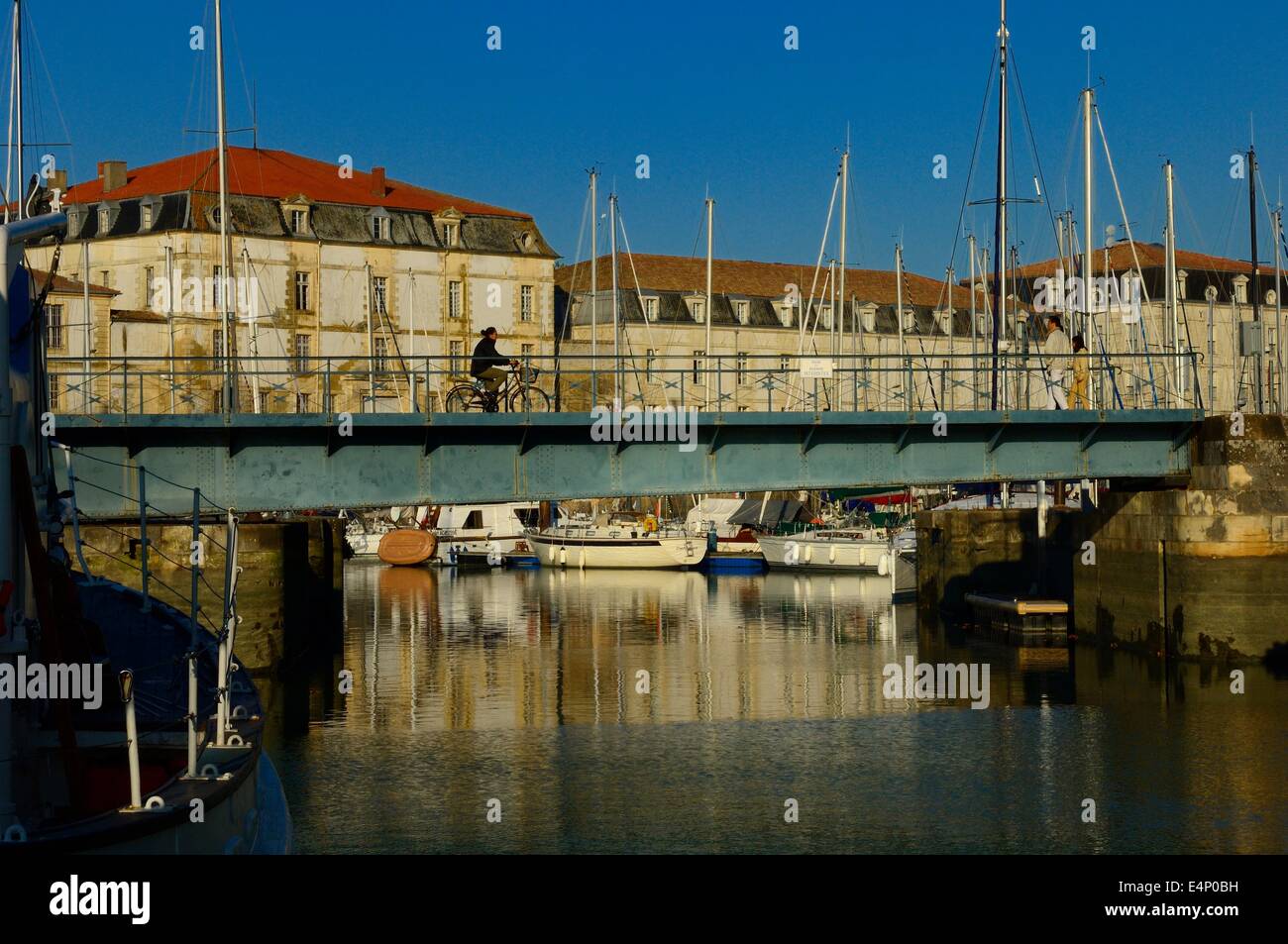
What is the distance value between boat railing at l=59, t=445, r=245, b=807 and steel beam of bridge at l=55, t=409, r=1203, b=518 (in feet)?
0.54

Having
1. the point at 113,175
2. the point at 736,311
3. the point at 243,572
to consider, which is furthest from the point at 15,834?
the point at 736,311

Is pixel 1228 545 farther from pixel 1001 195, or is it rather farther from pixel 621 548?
pixel 621 548

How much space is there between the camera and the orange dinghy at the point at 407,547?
315ft

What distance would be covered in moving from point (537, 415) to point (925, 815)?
11.5 meters

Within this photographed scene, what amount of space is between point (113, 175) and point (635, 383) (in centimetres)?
3984

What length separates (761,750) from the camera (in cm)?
3031

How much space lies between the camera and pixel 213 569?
3728 centimetres

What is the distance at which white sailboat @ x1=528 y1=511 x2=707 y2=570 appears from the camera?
89.8 meters

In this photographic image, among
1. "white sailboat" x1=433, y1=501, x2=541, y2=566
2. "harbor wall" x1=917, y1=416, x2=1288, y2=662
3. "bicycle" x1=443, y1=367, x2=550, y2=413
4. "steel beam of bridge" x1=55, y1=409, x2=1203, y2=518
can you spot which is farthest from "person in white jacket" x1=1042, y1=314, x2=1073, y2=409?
"white sailboat" x1=433, y1=501, x2=541, y2=566

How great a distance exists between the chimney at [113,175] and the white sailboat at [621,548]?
3652cm
